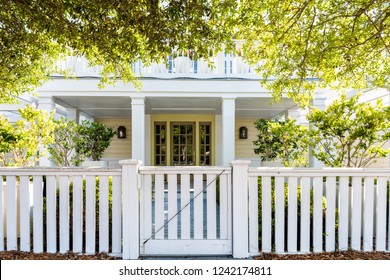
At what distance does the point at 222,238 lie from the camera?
3.02m

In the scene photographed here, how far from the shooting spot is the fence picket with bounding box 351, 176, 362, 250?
10.0 ft

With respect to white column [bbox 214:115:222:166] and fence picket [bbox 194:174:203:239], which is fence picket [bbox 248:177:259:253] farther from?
white column [bbox 214:115:222:166]

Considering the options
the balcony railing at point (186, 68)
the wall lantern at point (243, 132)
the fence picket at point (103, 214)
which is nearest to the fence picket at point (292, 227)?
the fence picket at point (103, 214)

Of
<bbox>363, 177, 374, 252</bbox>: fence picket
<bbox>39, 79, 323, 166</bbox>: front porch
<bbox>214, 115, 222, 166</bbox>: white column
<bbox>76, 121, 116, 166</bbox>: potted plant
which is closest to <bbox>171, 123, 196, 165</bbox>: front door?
<bbox>39, 79, 323, 166</bbox>: front porch

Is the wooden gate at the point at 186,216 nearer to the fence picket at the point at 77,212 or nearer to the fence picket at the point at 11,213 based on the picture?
the fence picket at the point at 77,212

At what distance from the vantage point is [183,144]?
1043 centimetres

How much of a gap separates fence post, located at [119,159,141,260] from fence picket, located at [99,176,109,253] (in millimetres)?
225

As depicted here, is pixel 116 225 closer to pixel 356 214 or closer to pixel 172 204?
pixel 172 204

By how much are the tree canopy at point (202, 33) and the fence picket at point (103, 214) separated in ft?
5.48

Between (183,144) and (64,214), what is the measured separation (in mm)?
7535

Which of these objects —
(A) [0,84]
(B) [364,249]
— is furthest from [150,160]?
(B) [364,249]

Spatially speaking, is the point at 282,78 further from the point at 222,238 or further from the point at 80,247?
the point at 80,247

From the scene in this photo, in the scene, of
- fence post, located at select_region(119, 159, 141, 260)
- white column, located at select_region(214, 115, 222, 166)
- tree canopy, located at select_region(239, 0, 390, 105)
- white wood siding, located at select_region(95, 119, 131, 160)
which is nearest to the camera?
fence post, located at select_region(119, 159, 141, 260)

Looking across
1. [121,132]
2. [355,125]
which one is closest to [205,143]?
[121,132]
